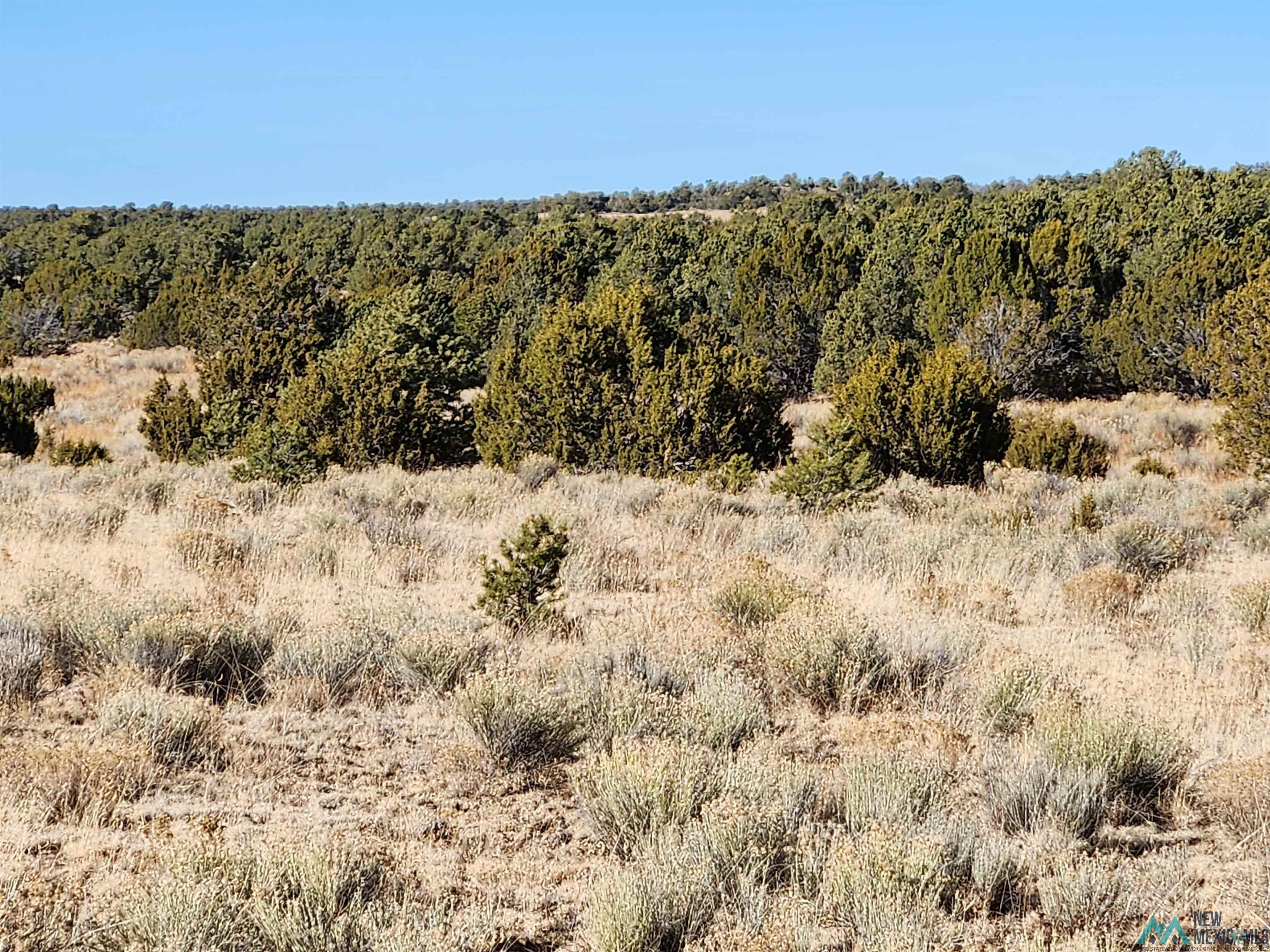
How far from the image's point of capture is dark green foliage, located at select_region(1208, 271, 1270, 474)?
12.9 metres

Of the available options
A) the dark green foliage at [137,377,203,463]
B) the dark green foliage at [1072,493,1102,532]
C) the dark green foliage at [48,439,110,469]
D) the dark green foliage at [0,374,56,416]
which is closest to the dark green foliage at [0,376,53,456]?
the dark green foliage at [0,374,56,416]

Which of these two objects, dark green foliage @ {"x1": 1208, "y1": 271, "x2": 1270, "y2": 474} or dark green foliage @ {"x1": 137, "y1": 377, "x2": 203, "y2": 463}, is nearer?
dark green foliage @ {"x1": 1208, "y1": 271, "x2": 1270, "y2": 474}

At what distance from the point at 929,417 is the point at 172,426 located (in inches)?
469

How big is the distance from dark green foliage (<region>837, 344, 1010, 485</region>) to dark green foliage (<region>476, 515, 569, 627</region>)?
6.97 metres

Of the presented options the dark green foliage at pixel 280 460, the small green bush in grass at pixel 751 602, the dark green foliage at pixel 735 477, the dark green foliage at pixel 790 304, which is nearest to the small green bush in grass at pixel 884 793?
the small green bush in grass at pixel 751 602

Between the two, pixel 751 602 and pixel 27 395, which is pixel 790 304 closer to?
pixel 27 395

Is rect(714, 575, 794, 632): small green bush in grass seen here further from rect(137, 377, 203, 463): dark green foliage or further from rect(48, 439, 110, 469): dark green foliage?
rect(137, 377, 203, 463): dark green foliage

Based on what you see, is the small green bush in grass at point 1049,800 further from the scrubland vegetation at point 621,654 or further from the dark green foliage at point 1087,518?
the dark green foliage at point 1087,518

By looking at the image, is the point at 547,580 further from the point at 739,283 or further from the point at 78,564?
the point at 739,283

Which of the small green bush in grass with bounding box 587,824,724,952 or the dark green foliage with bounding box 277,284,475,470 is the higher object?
the dark green foliage with bounding box 277,284,475,470

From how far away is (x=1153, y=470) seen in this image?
588 inches

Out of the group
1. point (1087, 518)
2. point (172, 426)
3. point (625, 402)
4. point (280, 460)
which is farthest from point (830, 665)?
point (172, 426)

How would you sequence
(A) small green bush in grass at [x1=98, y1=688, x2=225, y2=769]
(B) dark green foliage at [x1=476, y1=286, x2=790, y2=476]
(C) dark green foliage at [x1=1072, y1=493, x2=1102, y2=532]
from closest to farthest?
(A) small green bush in grass at [x1=98, y1=688, x2=225, y2=769]
(C) dark green foliage at [x1=1072, y1=493, x2=1102, y2=532]
(B) dark green foliage at [x1=476, y1=286, x2=790, y2=476]

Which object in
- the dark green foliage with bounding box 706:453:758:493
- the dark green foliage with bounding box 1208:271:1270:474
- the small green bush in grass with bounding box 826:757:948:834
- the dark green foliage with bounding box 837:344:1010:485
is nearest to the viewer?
the small green bush in grass with bounding box 826:757:948:834
